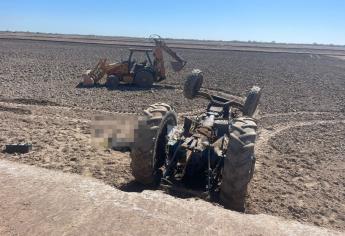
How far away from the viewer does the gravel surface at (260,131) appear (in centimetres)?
841

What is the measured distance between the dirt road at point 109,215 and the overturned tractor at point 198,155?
0.54m

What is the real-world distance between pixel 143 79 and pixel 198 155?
1422cm

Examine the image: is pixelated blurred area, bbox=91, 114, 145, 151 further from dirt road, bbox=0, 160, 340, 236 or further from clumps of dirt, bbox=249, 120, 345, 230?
clumps of dirt, bbox=249, 120, 345, 230

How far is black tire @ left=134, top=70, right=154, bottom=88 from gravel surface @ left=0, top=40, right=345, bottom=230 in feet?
1.59

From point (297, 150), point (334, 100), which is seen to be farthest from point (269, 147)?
point (334, 100)

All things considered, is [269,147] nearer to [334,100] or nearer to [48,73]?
[334,100]

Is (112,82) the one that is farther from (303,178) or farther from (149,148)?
(149,148)

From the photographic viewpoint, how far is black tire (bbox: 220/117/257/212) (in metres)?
7.03

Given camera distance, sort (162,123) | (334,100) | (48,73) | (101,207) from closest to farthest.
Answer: (101,207), (162,123), (334,100), (48,73)

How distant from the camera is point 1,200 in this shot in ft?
22.1

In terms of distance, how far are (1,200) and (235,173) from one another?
12.4ft

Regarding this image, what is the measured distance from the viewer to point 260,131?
13680 mm

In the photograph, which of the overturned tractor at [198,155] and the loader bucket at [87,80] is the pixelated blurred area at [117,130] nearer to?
the overturned tractor at [198,155]

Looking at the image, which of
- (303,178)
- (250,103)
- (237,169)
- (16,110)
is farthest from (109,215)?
(16,110)
